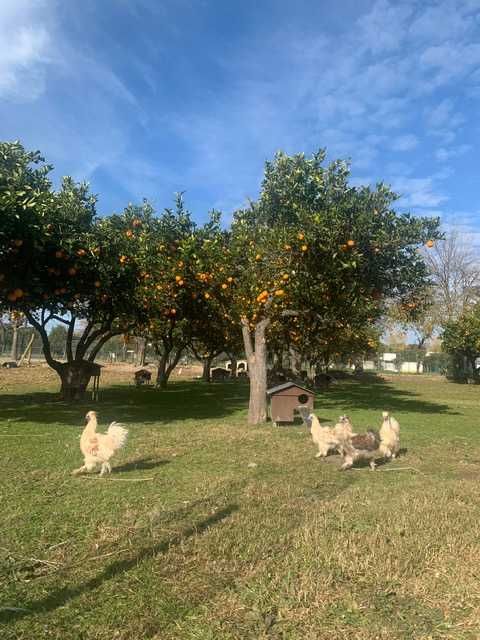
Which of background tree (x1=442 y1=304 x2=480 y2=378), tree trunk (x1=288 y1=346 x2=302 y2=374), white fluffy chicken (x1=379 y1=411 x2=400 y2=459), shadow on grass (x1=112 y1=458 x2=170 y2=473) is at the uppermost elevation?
background tree (x1=442 y1=304 x2=480 y2=378)

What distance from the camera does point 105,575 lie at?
4.35m

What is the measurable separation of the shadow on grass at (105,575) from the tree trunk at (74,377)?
15.6 m

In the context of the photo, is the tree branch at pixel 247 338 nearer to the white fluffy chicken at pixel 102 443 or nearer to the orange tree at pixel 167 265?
the orange tree at pixel 167 265

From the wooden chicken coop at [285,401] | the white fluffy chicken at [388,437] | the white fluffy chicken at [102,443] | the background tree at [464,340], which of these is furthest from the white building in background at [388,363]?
the white fluffy chicken at [102,443]

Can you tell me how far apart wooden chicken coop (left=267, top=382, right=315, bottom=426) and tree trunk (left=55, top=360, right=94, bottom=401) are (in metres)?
9.77

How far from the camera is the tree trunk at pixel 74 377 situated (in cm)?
2006

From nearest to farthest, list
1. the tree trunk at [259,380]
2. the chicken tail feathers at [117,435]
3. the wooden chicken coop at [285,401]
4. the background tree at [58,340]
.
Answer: the chicken tail feathers at [117,435] → the wooden chicken coop at [285,401] → the tree trunk at [259,380] → the background tree at [58,340]

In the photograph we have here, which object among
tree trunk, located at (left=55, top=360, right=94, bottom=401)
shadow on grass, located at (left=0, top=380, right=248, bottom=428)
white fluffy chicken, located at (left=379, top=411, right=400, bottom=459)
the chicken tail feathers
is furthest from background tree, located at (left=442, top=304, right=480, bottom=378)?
the chicken tail feathers

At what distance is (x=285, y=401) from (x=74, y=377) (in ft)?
33.6

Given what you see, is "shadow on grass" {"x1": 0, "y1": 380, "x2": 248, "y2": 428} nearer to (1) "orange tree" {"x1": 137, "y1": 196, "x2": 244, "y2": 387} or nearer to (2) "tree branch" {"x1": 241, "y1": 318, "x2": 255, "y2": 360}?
(2) "tree branch" {"x1": 241, "y1": 318, "x2": 255, "y2": 360}

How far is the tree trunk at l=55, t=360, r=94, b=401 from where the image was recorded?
2006cm

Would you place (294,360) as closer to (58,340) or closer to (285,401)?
(285,401)

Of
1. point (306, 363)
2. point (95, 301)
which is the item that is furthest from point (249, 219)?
point (306, 363)

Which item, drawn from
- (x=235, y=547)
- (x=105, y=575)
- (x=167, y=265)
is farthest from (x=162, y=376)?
(x=105, y=575)
